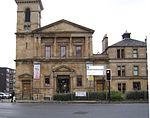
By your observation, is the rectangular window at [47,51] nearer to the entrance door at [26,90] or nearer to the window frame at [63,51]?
the window frame at [63,51]

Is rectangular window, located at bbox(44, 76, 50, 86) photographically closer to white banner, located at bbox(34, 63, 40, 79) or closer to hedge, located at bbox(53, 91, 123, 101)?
white banner, located at bbox(34, 63, 40, 79)

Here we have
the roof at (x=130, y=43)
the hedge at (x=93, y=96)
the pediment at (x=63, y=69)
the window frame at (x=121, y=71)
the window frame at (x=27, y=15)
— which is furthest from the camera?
the window frame at (x=27, y=15)

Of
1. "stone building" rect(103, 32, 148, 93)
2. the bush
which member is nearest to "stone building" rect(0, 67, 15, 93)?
"stone building" rect(103, 32, 148, 93)

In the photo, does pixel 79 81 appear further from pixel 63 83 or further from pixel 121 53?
pixel 121 53

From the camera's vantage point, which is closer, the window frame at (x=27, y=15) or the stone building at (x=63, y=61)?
the stone building at (x=63, y=61)

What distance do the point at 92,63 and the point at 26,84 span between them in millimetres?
13461

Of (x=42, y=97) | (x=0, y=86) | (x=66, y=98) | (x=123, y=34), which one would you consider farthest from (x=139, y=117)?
(x=0, y=86)

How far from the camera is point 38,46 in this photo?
67625 mm

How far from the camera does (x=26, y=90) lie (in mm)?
66562

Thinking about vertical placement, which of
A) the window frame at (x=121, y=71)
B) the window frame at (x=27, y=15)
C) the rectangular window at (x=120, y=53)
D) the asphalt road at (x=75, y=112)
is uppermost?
the window frame at (x=27, y=15)

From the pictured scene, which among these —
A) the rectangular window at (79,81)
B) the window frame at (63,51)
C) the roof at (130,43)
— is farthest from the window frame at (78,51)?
the roof at (130,43)

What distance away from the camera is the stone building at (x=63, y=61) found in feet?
217

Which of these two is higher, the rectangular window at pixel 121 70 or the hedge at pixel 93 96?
the rectangular window at pixel 121 70

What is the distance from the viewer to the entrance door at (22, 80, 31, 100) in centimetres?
6582
